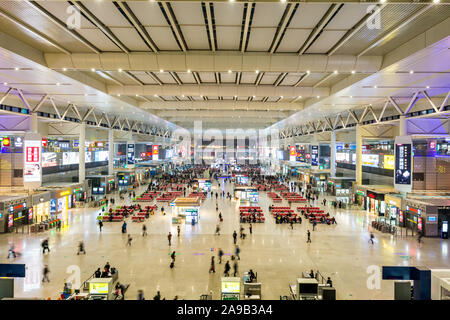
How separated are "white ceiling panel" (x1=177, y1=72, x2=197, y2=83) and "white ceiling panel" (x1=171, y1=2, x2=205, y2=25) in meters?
8.61

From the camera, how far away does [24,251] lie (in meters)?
15.6

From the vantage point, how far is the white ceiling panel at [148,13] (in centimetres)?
1000

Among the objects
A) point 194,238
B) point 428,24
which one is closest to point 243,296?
point 194,238

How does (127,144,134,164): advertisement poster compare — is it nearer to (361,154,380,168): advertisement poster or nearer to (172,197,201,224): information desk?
(172,197,201,224): information desk

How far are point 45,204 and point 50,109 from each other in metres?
10.9

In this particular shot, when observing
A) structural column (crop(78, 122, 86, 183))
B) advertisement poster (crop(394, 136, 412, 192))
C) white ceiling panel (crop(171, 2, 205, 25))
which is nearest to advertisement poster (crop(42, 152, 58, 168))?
structural column (crop(78, 122, 86, 183))

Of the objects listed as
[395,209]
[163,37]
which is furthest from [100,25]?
[395,209]

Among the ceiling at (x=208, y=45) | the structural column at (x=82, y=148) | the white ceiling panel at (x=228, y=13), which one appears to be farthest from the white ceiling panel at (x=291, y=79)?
the structural column at (x=82, y=148)

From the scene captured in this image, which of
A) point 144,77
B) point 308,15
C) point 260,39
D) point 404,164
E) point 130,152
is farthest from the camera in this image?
point 130,152

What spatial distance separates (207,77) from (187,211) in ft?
34.6

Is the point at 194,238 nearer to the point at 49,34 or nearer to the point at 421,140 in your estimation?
the point at 49,34

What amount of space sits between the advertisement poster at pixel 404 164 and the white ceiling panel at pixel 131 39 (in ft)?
64.3

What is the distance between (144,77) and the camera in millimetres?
20672

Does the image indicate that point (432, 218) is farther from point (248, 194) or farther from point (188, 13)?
point (188, 13)
